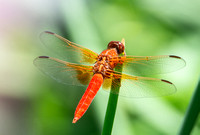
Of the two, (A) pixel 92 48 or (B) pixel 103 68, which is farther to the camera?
(A) pixel 92 48

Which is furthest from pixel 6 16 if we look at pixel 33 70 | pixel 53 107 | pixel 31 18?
pixel 53 107

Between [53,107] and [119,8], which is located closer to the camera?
[53,107]

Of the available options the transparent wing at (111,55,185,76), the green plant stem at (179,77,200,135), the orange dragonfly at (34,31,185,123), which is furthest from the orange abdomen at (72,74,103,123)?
the green plant stem at (179,77,200,135)

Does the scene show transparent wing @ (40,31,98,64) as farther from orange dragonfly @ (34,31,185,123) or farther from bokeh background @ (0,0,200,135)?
bokeh background @ (0,0,200,135)

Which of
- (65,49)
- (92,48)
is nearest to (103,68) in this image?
(65,49)

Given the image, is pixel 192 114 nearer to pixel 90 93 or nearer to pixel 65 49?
pixel 90 93

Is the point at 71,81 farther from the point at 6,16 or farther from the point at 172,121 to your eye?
the point at 6,16

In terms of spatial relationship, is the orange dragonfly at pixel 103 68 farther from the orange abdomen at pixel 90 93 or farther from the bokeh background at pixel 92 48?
the bokeh background at pixel 92 48
